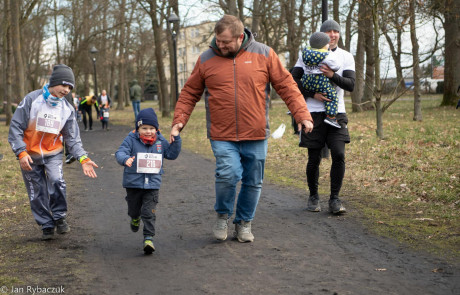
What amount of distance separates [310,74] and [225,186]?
186 centimetres

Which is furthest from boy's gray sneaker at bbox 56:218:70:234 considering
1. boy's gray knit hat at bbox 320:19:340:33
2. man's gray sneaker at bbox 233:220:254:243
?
boy's gray knit hat at bbox 320:19:340:33

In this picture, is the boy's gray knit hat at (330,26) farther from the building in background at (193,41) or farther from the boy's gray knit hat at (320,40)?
the building in background at (193,41)

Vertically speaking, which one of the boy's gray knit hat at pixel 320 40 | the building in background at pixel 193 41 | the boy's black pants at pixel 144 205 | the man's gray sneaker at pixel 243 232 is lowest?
the man's gray sneaker at pixel 243 232

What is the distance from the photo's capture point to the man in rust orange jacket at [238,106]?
5.12 metres

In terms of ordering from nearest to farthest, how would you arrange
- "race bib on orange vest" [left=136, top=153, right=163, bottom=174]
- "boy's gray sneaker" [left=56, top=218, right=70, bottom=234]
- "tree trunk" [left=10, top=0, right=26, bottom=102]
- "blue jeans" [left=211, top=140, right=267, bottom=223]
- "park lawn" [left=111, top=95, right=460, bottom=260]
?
"race bib on orange vest" [left=136, top=153, right=163, bottom=174]
"blue jeans" [left=211, top=140, right=267, bottom=223]
"park lawn" [left=111, top=95, right=460, bottom=260]
"boy's gray sneaker" [left=56, top=218, right=70, bottom=234]
"tree trunk" [left=10, top=0, right=26, bottom=102]

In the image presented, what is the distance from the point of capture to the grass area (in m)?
5.43

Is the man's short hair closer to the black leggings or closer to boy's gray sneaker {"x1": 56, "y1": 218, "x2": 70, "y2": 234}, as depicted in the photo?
the black leggings

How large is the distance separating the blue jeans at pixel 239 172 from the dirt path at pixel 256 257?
33 centimetres

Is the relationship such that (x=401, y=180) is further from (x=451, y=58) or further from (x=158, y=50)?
(x=158, y=50)

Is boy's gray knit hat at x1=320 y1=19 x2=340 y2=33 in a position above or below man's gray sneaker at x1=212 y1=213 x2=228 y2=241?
above

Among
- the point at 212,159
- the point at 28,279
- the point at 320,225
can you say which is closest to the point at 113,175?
the point at 212,159

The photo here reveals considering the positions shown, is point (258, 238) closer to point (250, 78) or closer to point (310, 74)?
point (250, 78)

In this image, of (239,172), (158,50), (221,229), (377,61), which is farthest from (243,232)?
(158,50)

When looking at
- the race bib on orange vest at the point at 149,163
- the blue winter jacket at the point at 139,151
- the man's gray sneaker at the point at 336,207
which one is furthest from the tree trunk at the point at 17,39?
the race bib on orange vest at the point at 149,163
